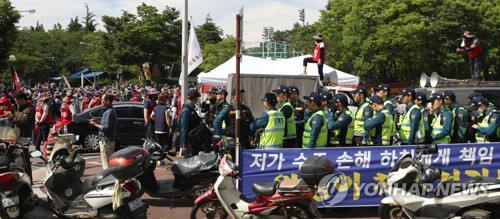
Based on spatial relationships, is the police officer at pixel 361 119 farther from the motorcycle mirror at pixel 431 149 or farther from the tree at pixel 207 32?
the tree at pixel 207 32

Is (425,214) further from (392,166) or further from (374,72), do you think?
(374,72)

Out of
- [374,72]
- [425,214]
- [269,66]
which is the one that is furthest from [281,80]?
[374,72]

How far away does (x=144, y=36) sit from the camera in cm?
5169

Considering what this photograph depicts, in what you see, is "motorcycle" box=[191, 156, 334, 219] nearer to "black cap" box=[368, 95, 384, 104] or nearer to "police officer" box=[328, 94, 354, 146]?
"police officer" box=[328, 94, 354, 146]

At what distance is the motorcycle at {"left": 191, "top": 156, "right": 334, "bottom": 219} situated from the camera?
6363 mm

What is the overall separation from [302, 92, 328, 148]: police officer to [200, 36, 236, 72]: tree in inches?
1811

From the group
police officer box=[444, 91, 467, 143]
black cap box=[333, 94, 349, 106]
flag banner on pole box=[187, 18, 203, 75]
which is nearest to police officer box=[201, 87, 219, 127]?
flag banner on pole box=[187, 18, 203, 75]

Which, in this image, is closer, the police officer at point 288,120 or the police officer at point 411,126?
the police officer at point 411,126

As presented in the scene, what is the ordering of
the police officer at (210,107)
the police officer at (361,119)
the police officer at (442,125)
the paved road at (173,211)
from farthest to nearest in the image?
the police officer at (210,107) < the police officer at (361,119) < the police officer at (442,125) < the paved road at (173,211)

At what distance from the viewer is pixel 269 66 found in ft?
60.1

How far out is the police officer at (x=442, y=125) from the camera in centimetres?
860

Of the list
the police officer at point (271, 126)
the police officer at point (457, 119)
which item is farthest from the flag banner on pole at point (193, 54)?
the police officer at point (457, 119)

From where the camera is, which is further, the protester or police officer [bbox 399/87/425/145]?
the protester

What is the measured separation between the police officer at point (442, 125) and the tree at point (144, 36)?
4483cm
